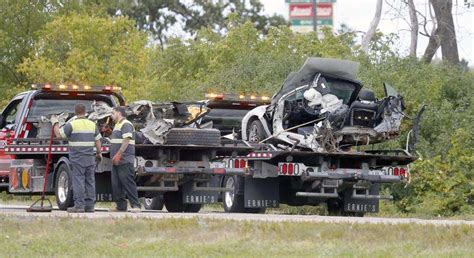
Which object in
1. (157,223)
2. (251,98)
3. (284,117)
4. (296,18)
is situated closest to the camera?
(157,223)

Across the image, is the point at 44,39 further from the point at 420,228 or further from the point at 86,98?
the point at 420,228


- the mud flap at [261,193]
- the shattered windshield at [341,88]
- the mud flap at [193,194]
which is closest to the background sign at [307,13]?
the shattered windshield at [341,88]

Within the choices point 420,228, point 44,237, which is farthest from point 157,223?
point 420,228

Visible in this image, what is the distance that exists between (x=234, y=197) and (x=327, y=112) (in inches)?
99.0

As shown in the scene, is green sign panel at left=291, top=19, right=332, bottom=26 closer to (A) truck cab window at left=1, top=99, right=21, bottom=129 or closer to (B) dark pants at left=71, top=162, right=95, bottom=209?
(A) truck cab window at left=1, top=99, right=21, bottom=129

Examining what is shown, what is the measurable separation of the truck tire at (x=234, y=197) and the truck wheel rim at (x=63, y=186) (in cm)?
381

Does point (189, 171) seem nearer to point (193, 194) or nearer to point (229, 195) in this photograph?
point (193, 194)

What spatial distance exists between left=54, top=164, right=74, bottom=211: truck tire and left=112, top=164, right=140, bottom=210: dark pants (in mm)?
778

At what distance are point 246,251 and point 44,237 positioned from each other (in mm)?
2677

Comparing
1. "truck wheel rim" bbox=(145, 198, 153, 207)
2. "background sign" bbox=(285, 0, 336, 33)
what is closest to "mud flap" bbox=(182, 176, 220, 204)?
"truck wheel rim" bbox=(145, 198, 153, 207)

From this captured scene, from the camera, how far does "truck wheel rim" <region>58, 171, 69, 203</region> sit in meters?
23.1

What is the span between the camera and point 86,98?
83.9 feet

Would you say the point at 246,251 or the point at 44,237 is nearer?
the point at 246,251

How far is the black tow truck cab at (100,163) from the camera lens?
23.3m
